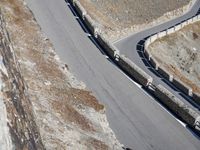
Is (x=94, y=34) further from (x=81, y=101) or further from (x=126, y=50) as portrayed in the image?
(x=81, y=101)

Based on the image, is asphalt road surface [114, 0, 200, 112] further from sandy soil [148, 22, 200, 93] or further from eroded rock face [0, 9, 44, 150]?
eroded rock face [0, 9, 44, 150]

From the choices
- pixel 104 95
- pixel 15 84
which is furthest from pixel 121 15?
pixel 15 84

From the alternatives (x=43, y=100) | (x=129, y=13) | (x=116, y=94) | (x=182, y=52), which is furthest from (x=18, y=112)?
(x=129, y=13)

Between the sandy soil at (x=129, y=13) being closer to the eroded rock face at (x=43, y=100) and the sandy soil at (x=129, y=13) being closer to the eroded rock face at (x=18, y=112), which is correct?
the eroded rock face at (x=43, y=100)

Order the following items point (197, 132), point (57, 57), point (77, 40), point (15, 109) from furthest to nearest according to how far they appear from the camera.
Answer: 1. point (77, 40)
2. point (57, 57)
3. point (197, 132)
4. point (15, 109)

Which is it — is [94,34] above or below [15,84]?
below

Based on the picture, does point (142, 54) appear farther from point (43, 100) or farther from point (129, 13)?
point (43, 100)

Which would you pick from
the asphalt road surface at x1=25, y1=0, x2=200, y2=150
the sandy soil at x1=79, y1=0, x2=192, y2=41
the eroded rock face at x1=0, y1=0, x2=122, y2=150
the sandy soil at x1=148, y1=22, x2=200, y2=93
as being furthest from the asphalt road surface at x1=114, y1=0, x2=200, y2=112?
the eroded rock face at x1=0, y1=0, x2=122, y2=150
